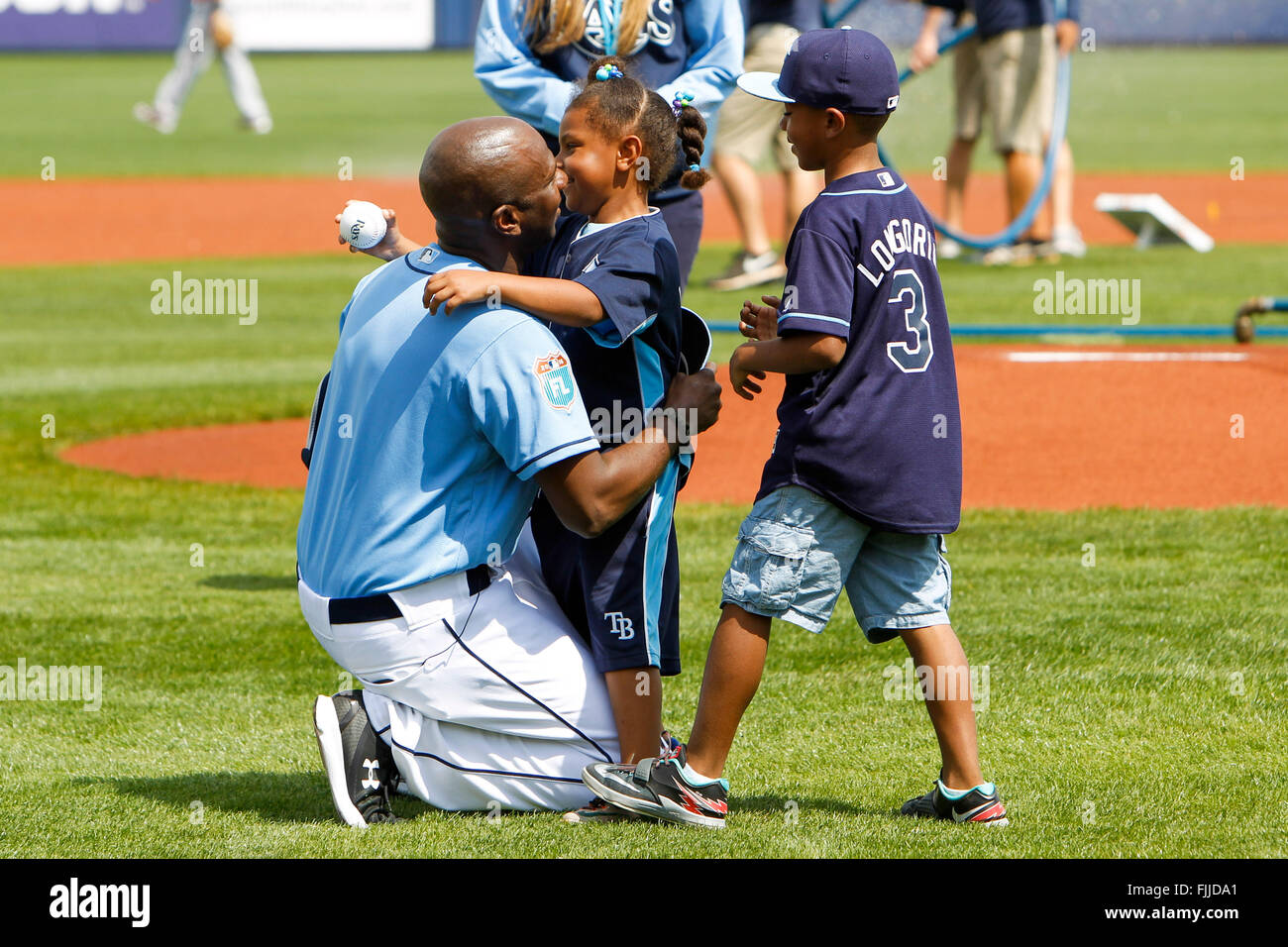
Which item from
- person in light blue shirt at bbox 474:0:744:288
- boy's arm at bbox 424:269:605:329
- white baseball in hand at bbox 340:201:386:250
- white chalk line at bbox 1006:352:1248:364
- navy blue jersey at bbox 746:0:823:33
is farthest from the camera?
navy blue jersey at bbox 746:0:823:33

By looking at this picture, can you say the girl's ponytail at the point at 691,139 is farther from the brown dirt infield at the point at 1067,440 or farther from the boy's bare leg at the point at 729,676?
the brown dirt infield at the point at 1067,440

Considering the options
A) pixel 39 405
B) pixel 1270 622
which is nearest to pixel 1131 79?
pixel 39 405

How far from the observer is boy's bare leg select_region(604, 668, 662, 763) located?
377 centimetres

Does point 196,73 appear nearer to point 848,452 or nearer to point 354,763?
point 354,763

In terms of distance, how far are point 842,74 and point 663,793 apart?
1.56 m

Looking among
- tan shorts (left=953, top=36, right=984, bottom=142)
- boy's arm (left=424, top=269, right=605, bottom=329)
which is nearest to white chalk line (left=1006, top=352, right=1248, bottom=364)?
tan shorts (left=953, top=36, right=984, bottom=142)

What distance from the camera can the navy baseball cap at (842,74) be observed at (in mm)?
3602

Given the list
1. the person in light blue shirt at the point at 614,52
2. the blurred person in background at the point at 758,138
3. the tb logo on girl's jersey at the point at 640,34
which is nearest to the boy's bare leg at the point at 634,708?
the person in light blue shirt at the point at 614,52

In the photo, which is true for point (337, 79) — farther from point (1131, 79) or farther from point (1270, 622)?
point (1270, 622)

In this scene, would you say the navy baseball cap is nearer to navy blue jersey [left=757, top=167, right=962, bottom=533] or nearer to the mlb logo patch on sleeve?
navy blue jersey [left=757, top=167, right=962, bottom=533]

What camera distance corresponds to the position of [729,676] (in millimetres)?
3611

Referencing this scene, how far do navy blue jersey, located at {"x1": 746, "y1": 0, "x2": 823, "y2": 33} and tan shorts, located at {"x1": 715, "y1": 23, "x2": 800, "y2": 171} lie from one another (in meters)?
0.04

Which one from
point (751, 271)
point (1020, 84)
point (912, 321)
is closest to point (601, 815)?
point (912, 321)

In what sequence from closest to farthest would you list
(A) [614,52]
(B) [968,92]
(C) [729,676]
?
(C) [729,676] < (A) [614,52] < (B) [968,92]
